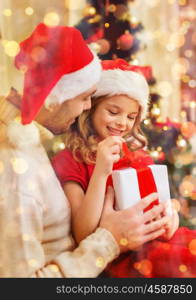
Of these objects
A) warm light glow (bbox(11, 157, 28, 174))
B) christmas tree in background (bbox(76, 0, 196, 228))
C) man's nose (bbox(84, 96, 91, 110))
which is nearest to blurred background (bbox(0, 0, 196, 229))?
christmas tree in background (bbox(76, 0, 196, 228))

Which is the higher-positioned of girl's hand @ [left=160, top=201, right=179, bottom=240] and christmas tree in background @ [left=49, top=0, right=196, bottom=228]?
christmas tree in background @ [left=49, top=0, right=196, bottom=228]

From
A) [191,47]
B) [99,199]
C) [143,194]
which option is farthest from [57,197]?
[191,47]

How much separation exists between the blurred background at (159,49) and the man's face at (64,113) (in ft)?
0.38

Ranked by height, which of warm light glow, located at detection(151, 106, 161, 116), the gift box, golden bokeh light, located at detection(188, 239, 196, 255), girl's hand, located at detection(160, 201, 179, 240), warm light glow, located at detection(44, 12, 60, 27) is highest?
warm light glow, located at detection(44, 12, 60, 27)

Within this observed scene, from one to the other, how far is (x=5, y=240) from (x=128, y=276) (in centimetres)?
30

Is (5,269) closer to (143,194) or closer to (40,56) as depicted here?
(143,194)

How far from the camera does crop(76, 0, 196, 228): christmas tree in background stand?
1.06 m

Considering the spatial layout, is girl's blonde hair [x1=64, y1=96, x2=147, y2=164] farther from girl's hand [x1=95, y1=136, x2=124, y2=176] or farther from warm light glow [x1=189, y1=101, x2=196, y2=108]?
warm light glow [x1=189, y1=101, x2=196, y2=108]

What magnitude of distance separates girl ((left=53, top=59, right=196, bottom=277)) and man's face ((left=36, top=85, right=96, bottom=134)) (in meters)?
0.02

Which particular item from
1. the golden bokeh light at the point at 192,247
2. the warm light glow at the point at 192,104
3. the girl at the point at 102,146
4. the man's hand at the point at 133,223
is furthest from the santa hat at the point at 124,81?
the golden bokeh light at the point at 192,247

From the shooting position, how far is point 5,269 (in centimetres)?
102

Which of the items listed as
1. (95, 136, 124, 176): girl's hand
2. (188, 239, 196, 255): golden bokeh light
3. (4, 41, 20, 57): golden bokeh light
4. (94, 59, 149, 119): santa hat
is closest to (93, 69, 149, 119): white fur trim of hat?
(94, 59, 149, 119): santa hat

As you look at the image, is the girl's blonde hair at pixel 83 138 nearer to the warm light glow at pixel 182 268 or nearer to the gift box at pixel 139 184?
the gift box at pixel 139 184

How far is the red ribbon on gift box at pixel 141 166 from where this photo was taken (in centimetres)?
104
